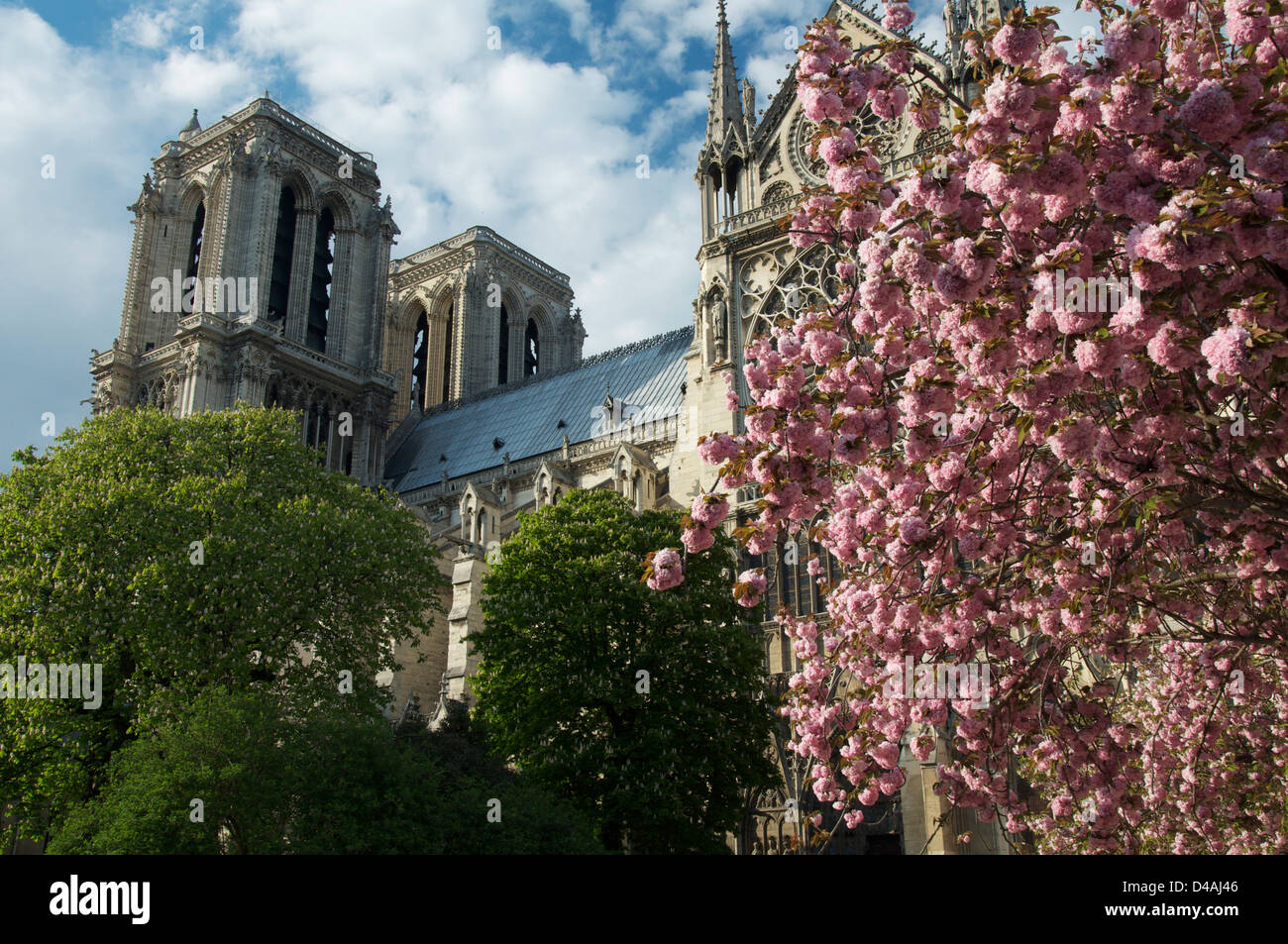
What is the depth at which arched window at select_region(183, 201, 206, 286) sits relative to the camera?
5366 cm

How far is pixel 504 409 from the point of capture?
177 ft

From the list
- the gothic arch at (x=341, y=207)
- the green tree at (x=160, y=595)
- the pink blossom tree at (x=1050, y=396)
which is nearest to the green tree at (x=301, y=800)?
the green tree at (x=160, y=595)

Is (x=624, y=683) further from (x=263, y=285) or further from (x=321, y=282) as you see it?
(x=321, y=282)

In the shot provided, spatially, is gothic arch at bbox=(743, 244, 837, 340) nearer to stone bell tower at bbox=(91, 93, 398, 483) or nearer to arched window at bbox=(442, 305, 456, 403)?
stone bell tower at bbox=(91, 93, 398, 483)

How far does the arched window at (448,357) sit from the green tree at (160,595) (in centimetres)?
3605

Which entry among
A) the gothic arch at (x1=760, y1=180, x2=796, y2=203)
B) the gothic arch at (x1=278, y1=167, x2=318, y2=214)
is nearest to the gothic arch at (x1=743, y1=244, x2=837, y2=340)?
the gothic arch at (x1=760, y1=180, x2=796, y2=203)

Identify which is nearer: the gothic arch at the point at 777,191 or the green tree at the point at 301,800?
the green tree at the point at 301,800

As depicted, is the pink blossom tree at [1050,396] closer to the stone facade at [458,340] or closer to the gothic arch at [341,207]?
the stone facade at [458,340]

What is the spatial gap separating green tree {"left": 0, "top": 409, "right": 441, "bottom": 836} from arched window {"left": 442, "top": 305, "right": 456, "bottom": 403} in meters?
36.0

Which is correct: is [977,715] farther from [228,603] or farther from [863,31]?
[863,31]

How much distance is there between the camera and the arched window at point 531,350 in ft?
215

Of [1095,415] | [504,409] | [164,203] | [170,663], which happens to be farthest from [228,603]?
[164,203]

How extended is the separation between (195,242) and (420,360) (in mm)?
15690
